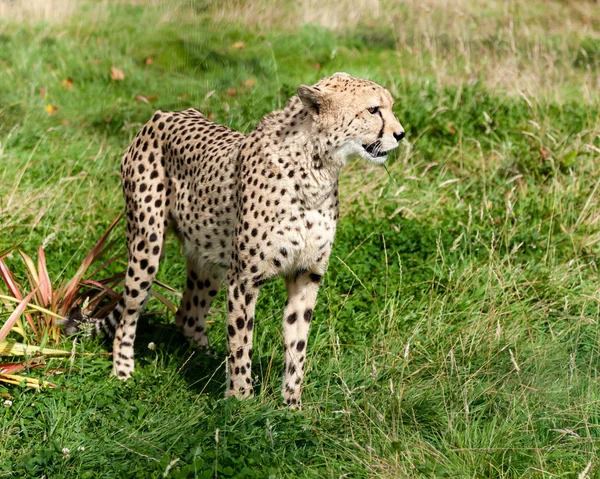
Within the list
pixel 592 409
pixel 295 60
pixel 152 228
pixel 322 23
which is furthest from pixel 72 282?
pixel 322 23

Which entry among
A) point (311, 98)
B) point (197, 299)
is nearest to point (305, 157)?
point (311, 98)

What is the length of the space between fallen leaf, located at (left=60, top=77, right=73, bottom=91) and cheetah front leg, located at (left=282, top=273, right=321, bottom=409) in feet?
16.2

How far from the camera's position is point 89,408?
15.0 ft

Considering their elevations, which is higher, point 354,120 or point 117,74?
point 354,120

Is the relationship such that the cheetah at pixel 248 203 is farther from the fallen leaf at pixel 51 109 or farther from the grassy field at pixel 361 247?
the fallen leaf at pixel 51 109

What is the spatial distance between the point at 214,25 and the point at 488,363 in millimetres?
5669

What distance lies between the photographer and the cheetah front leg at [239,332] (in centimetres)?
453

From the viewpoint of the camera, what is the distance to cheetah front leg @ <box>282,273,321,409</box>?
15.1 feet

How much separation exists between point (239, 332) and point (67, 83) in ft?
16.7

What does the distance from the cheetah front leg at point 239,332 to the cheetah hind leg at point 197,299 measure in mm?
719

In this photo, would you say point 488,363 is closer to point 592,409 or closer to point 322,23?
point 592,409

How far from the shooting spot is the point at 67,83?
29.1ft

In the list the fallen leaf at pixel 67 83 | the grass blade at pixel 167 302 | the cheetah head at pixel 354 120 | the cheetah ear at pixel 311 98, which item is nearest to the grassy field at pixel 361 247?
the fallen leaf at pixel 67 83

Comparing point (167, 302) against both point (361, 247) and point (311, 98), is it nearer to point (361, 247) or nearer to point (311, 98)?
point (361, 247)
